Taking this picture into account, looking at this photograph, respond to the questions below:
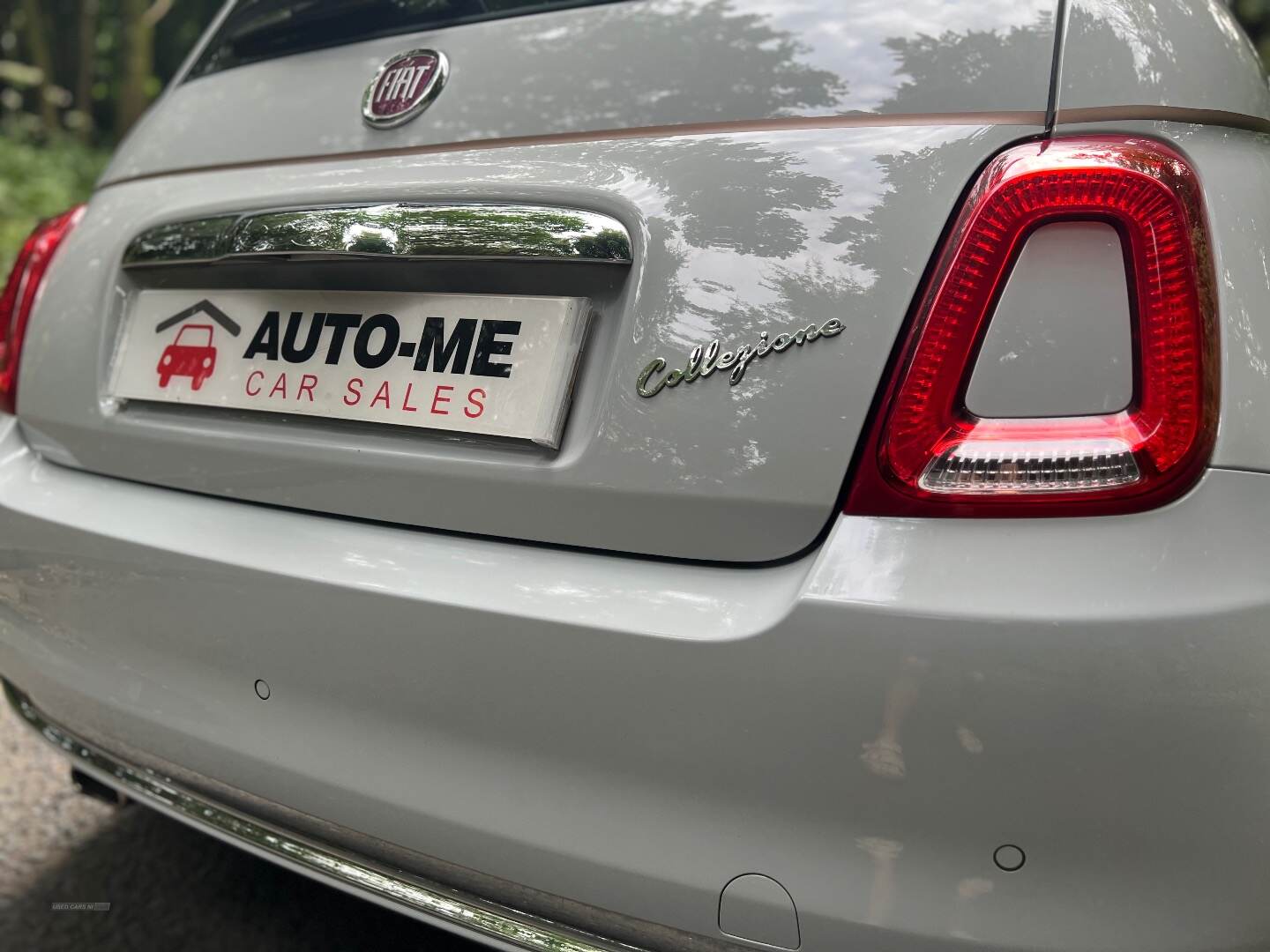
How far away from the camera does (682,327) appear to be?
123 centimetres

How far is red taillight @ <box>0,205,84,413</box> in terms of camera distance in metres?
1.86

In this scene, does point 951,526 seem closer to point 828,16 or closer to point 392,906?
point 828,16

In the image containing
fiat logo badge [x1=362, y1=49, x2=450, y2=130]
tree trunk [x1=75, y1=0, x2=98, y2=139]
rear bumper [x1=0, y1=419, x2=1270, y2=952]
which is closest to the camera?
rear bumper [x1=0, y1=419, x2=1270, y2=952]

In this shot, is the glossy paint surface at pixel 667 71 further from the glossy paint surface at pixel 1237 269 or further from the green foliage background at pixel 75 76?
the green foliage background at pixel 75 76

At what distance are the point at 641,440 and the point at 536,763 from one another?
35 cm

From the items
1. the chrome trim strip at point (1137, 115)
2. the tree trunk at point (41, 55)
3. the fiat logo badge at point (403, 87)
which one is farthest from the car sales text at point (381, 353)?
the tree trunk at point (41, 55)

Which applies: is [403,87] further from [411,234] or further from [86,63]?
[86,63]

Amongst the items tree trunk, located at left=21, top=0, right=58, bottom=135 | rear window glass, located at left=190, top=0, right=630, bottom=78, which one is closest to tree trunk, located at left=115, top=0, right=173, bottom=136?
tree trunk, located at left=21, top=0, right=58, bottom=135

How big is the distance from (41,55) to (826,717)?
1181 cm

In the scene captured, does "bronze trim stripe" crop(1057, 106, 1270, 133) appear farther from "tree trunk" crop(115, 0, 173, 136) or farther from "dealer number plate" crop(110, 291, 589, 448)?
"tree trunk" crop(115, 0, 173, 136)

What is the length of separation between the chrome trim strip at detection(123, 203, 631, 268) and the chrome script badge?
142mm

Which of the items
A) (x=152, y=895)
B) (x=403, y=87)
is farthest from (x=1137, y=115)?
(x=152, y=895)

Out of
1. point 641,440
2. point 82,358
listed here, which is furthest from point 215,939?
point 641,440

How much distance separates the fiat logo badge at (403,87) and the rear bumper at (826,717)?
1.78 ft
